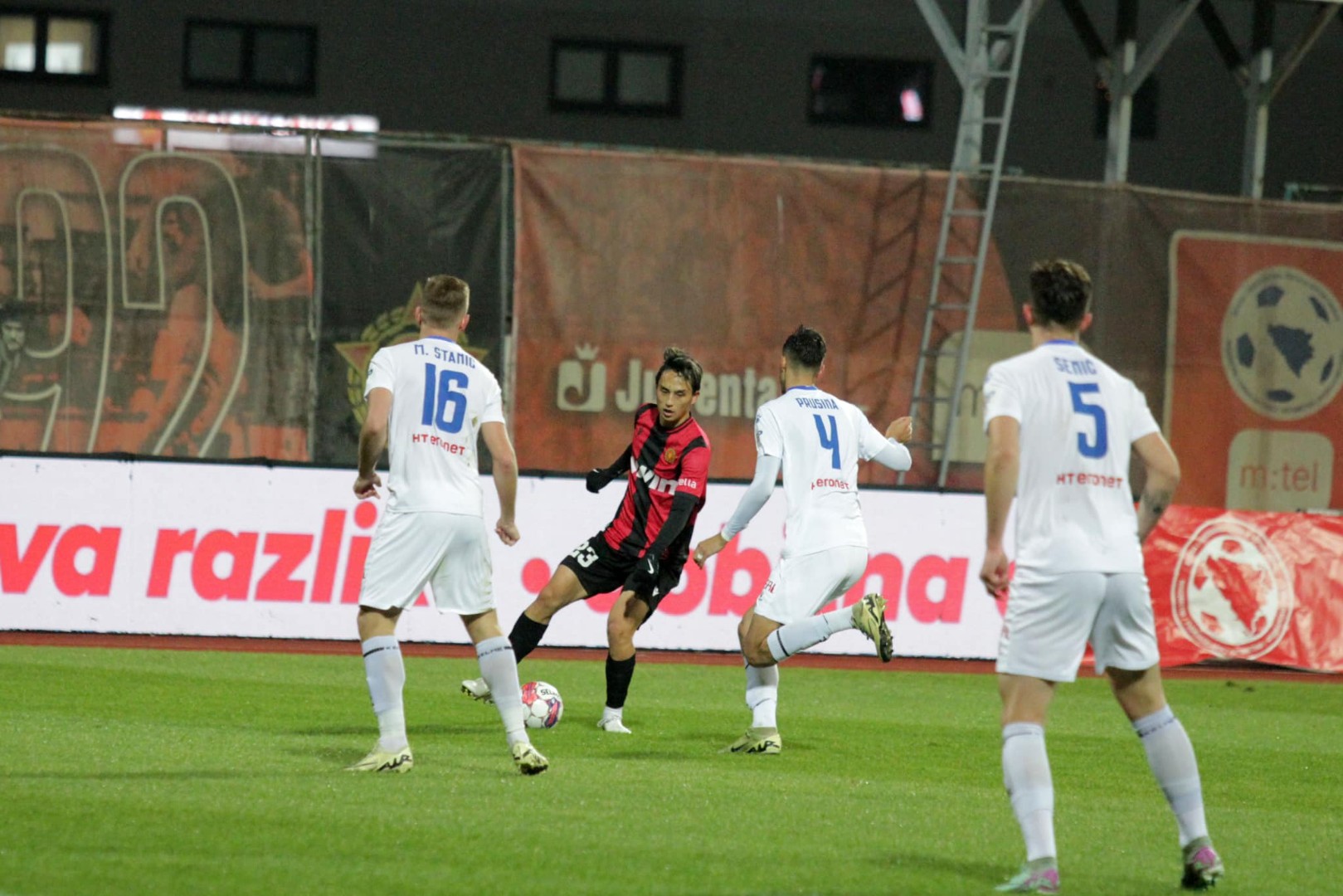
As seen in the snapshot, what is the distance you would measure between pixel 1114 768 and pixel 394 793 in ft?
13.1

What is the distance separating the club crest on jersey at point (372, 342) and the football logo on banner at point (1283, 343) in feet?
25.3

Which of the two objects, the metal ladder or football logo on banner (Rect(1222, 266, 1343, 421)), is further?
football logo on banner (Rect(1222, 266, 1343, 421))

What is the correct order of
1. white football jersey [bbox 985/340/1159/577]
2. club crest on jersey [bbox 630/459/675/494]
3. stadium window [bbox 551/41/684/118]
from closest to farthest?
white football jersey [bbox 985/340/1159/577] < club crest on jersey [bbox 630/459/675/494] < stadium window [bbox 551/41/684/118]

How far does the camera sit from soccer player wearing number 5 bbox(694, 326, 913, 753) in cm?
908

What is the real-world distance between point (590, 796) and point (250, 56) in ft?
61.0

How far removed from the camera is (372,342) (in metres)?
16.5

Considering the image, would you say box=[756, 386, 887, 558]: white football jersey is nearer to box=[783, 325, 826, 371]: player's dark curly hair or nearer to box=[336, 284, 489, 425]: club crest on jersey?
box=[783, 325, 826, 371]: player's dark curly hair

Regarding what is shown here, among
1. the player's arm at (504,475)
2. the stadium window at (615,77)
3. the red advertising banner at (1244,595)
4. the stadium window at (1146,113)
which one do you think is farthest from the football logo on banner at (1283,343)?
the player's arm at (504,475)

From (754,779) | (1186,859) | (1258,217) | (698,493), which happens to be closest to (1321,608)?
(1258,217)

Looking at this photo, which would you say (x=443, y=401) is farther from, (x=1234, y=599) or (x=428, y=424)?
(x=1234, y=599)

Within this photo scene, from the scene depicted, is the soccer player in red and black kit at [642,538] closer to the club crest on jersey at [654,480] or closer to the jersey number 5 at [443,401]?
the club crest on jersey at [654,480]

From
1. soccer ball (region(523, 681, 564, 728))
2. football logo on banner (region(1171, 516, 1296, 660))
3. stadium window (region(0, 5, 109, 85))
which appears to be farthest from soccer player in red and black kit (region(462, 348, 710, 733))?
stadium window (region(0, 5, 109, 85))

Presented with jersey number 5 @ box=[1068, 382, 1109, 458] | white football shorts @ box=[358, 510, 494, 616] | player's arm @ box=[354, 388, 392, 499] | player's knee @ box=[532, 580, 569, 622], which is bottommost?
player's knee @ box=[532, 580, 569, 622]

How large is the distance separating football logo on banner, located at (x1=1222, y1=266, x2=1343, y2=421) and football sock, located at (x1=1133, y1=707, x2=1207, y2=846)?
42.8 ft
